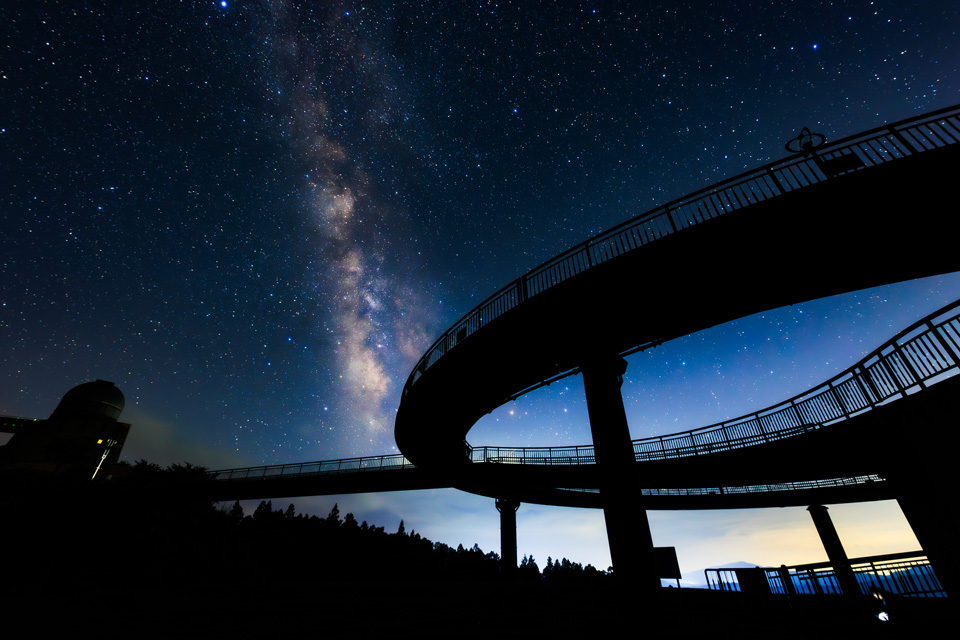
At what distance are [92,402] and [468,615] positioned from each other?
5613 cm

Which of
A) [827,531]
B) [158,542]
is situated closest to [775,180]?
[827,531]

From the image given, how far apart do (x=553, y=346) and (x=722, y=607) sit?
950cm

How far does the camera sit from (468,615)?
34.1ft

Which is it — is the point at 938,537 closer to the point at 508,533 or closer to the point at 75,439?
the point at 508,533

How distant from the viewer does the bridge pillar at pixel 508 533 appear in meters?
24.9

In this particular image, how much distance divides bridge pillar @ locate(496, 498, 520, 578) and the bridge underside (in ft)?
52.0

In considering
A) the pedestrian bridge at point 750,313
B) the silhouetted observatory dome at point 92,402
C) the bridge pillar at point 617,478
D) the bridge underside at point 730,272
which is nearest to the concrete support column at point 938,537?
the pedestrian bridge at point 750,313

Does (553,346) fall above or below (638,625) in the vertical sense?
above

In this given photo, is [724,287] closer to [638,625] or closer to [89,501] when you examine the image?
[638,625]

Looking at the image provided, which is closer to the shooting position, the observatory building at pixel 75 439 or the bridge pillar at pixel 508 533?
the bridge pillar at pixel 508 533

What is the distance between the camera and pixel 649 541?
9711 mm

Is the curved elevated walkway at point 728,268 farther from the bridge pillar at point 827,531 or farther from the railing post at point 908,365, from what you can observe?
the bridge pillar at point 827,531

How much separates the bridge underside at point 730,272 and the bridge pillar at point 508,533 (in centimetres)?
1585

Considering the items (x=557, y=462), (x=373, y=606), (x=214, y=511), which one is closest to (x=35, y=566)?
(x=214, y=511)
